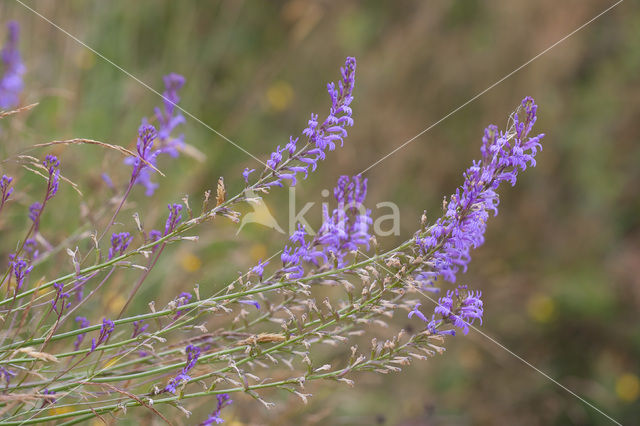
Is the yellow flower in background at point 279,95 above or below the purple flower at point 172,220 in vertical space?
above

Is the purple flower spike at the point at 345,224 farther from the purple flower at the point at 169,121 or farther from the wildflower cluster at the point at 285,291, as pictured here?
the purple flower at the point at 169,121

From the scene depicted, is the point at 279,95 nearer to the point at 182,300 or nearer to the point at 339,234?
the point at 339,234

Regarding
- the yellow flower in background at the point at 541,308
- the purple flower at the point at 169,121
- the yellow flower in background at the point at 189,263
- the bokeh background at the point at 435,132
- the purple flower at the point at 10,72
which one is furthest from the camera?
the yellow flower in background at the point at 541,308

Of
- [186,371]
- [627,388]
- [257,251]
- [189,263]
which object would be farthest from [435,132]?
[186,371]

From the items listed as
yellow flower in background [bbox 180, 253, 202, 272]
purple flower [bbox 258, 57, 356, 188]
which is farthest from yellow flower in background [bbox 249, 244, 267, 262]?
purple flower [bbox 258, 57, 356, 188]

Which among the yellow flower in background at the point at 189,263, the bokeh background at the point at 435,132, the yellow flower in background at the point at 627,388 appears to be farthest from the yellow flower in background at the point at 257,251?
the yellow flower in background at the point at 627,388

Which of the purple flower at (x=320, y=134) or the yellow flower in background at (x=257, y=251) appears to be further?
the yellow flower in background at (x=257, y=251)

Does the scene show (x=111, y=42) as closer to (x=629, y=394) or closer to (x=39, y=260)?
(x=39, y=260)
